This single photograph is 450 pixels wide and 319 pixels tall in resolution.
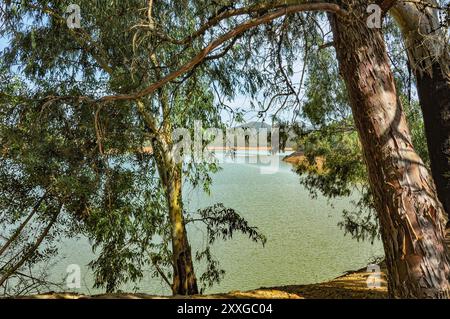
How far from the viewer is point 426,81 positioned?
161 inches

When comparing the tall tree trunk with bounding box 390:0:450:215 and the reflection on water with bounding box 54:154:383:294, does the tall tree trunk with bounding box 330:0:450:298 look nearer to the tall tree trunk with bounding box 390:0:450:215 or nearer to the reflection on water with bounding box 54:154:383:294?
the tall tree trunk with bounding box 390:0:450:215

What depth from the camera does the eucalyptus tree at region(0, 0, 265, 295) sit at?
3404mm

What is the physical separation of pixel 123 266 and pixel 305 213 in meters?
5.14

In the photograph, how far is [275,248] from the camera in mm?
7164

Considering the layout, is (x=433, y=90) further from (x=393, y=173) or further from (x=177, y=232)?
(x=177, y=232)

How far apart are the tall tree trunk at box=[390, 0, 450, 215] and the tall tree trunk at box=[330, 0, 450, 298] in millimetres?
1675

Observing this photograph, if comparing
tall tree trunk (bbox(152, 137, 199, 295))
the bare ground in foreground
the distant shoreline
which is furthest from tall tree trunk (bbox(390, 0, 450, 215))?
tall tree trunk (bbox(152, 137, 199, 295))

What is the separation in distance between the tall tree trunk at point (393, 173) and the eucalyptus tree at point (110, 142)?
48.0 inches

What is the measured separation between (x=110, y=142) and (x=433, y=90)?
98.3 inches

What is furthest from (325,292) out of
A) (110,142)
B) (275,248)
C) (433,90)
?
(275,248)

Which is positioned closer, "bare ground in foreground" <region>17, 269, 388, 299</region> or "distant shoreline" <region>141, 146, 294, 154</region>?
"bare ground in foreground" <region>17, 269, 388, 299</region>

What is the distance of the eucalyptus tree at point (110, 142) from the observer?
11.2 ft

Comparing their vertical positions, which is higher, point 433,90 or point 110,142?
point 433,90
